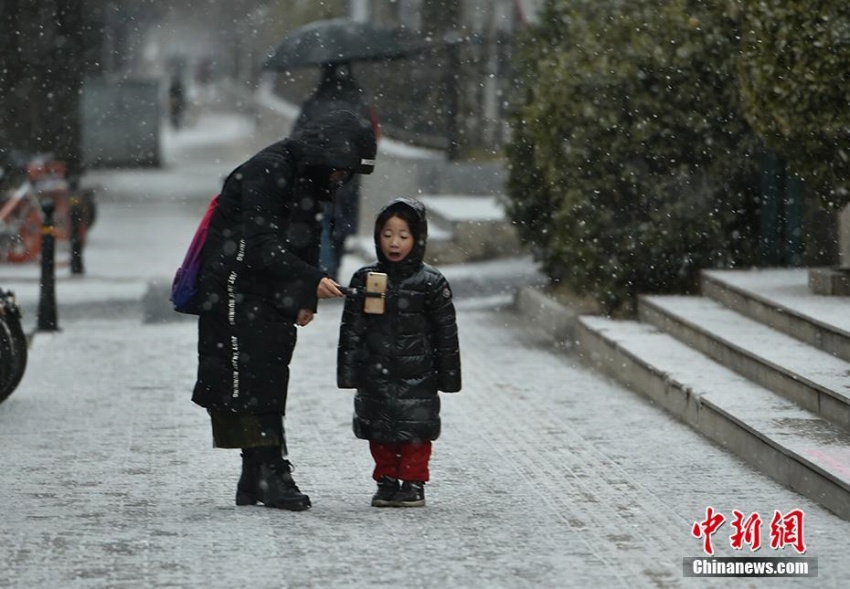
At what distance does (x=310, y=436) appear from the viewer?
30.9 ft

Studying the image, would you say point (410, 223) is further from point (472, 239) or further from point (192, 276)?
point (472, 239)

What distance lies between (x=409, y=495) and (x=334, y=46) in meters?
9.23

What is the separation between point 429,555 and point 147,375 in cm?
497

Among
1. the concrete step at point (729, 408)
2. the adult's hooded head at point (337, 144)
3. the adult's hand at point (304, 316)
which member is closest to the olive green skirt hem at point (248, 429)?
the adult's hand at point (304, 316)

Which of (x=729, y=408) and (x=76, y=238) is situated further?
(x=76, y=238)

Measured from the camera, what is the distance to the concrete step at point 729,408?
7762 mm

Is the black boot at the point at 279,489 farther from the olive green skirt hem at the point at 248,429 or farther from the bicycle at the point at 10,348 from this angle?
the bicycle at the point at 10,348

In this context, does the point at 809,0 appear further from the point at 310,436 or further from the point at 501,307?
the point at 501,307

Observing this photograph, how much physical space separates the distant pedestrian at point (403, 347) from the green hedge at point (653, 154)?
17.2ft

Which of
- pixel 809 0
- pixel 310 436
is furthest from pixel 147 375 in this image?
pixel 809 0

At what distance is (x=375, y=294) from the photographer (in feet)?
24.2

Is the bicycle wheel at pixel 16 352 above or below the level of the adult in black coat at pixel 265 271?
below

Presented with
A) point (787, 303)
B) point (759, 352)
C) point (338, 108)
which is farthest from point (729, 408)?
point (338, 108)
